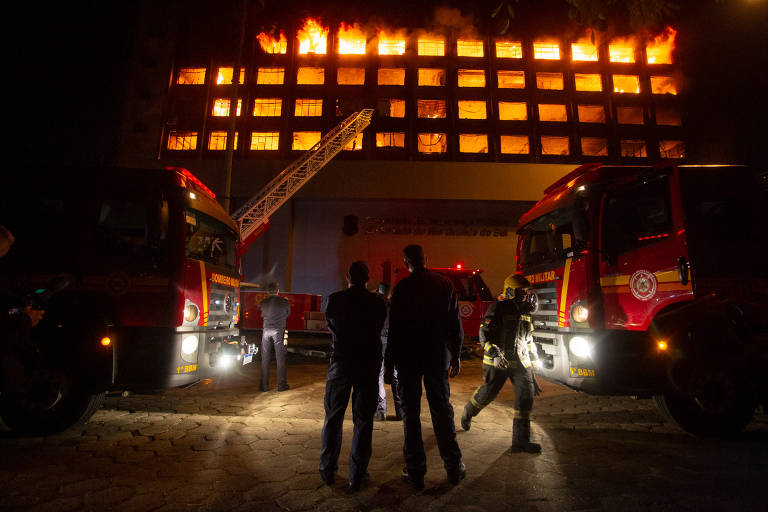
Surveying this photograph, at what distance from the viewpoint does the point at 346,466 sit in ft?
10.4

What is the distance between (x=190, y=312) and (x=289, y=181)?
42.9 ft

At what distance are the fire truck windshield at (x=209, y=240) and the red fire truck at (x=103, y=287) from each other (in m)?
0.07

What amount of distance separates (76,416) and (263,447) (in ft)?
7.33

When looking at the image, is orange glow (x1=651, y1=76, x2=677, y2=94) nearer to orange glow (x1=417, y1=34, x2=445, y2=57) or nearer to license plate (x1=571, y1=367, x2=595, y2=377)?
orange glow (x1=417, y1=34, x2=445, y2=57)

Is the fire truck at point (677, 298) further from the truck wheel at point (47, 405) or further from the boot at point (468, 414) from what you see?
the truck wheel at point (47, 405)

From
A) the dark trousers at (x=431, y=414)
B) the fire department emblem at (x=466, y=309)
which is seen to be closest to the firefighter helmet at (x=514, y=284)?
the dark trousers at (x=431, y=414)

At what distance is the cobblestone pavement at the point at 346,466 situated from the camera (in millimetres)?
2551

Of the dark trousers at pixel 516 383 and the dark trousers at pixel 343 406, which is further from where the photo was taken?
the dark trousers at pixel 516 383

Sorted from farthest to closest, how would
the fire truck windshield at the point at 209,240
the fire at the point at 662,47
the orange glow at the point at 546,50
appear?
1. the fire at the point at 662,47
2. the orange glow at the point at 546,50
3. the fire truck windshield at the point at 209,240

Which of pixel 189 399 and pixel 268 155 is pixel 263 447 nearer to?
pixel 189 399

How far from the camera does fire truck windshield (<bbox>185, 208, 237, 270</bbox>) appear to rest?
15.1 ft

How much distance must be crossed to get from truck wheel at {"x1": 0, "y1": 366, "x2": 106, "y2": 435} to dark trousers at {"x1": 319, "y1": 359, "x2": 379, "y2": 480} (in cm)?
304

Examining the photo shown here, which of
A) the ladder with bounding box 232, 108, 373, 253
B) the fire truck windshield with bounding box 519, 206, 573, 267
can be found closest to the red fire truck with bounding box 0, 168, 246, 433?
the fire truck windshield with bounding box 519, 206, 573, 267

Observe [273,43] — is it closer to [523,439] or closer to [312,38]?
[312,38]
